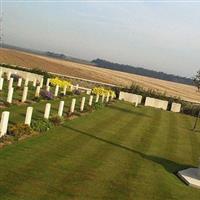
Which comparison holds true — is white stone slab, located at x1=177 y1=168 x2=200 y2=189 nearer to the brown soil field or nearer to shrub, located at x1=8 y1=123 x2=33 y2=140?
shrub, located at x1=8 y1=123 x2=33 y2=140

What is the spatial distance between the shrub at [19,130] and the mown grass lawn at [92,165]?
1.29ft

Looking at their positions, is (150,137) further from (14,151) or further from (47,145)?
(14,151)

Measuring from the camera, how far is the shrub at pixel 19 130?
1742cm

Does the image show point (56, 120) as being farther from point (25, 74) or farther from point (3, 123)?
point (25, 74)

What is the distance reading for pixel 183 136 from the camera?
1134 inches

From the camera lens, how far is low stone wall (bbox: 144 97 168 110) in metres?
52.2

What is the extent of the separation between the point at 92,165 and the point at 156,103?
37717 millimetres

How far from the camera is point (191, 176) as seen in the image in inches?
661

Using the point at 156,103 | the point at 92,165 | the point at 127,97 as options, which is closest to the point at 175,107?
the point at 156,103

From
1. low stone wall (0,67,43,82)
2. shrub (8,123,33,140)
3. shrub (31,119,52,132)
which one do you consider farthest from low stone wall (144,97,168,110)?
shrub (8,123,33,140)

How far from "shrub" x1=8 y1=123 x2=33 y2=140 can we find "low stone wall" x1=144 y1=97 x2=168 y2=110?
34357 mm

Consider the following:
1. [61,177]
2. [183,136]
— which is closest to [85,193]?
[61,177]

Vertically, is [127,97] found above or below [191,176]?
below

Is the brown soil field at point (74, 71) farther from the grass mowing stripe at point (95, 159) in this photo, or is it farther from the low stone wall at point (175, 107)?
the grass mowing stripe at point (95, 159)
